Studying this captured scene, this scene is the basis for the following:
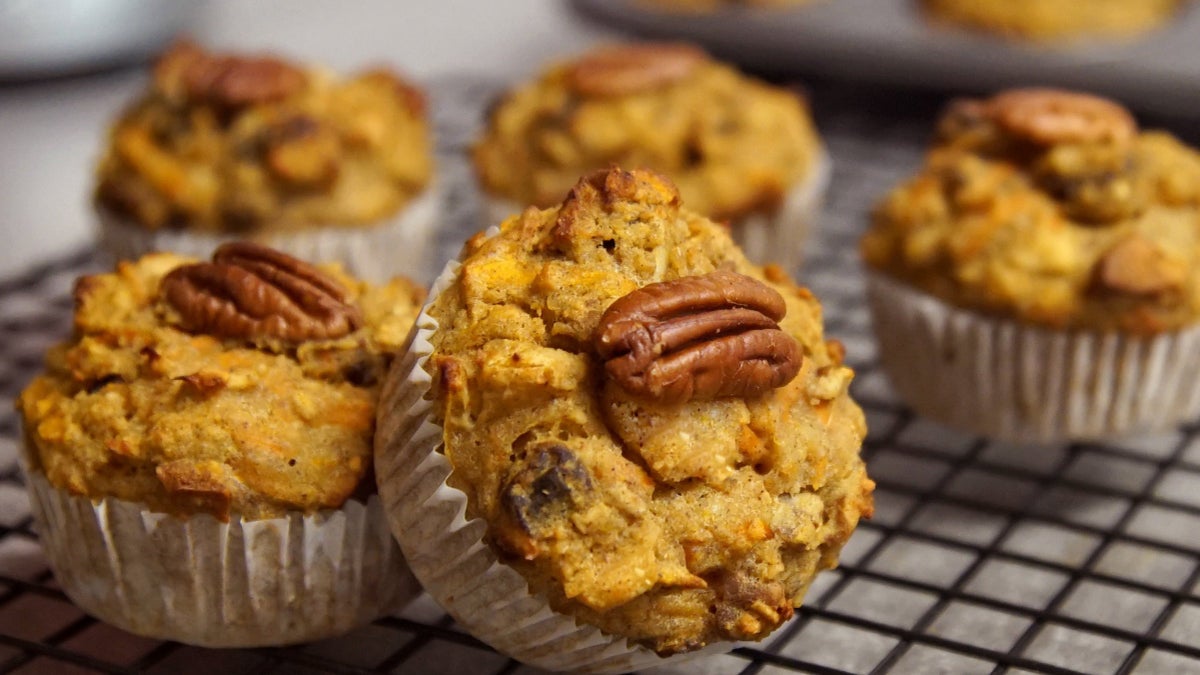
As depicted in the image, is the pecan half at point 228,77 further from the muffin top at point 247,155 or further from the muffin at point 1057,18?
the muffin at point 1057,18

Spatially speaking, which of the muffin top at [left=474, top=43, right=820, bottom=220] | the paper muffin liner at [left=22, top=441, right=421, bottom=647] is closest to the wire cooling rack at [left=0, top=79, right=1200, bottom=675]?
the paper muffin liner at [left=22, top=441, right=421, bottom=647]

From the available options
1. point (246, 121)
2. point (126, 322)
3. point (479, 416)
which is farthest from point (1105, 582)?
point (246, 121)

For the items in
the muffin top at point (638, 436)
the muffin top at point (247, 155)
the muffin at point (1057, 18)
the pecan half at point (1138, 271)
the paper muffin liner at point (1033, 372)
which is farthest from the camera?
the muffin at point (1057, 18)

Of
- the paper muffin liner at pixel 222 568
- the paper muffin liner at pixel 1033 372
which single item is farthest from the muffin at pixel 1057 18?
the paper muffin liner at pixel 222 568

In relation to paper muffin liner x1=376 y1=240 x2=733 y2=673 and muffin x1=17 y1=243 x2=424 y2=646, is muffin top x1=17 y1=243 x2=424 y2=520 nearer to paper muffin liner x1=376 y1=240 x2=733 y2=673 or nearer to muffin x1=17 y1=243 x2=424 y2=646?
muffin x1=17 y1=243 x2=424 y2=646

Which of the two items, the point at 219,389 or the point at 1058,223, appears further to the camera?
the point at 1058,223

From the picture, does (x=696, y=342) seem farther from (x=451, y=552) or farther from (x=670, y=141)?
(x=670, y=141)

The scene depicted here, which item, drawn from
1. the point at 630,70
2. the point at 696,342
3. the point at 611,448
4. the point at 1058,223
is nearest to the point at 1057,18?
the point at 630,70
